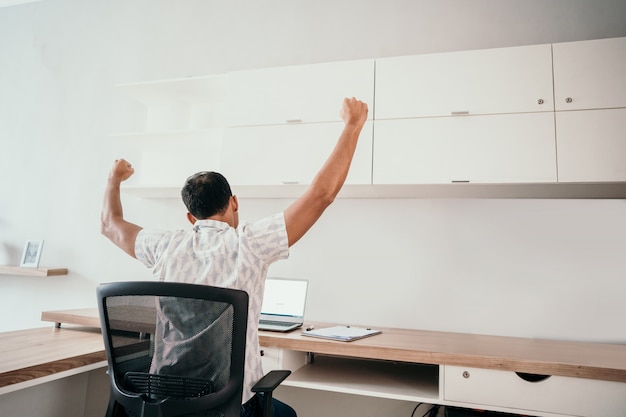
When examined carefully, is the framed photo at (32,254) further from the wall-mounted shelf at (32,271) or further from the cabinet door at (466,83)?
the cabinet door at (466,83)

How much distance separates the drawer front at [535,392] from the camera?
54.2 inches

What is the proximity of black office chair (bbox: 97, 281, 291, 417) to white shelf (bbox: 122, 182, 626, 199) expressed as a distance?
3.84 ft

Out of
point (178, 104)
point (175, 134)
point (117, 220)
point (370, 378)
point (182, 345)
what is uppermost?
point (178, 104)

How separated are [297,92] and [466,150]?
0.89 meters

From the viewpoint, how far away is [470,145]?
1946 millimetres

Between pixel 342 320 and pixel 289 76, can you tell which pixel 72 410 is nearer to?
pixel 342 320

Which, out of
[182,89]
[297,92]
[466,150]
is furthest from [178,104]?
[466,150]

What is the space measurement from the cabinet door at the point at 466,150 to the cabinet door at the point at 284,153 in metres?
0.08

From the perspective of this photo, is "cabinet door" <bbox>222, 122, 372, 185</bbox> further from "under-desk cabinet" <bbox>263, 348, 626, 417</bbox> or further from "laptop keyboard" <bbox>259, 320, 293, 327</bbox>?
"under-desk cabinet" <bbox>263, 348, 626, 417</bbox>

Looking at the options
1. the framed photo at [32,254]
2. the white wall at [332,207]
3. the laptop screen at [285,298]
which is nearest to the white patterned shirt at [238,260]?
the laptop screen at [285,298]

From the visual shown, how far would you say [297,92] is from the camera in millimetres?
2227

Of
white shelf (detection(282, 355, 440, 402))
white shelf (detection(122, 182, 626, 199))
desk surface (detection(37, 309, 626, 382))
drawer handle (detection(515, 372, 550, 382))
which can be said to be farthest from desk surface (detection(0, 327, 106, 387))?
drawer handle (detection(515, 372, 550, 382))

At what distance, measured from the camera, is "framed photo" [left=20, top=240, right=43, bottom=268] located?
292 cm

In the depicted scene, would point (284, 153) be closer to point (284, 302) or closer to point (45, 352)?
point (284, 302)
